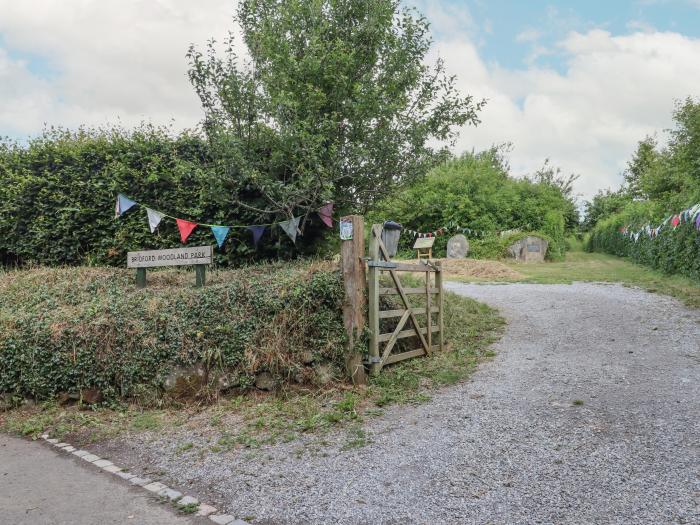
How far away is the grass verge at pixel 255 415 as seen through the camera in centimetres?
513

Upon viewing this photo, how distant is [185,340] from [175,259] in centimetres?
179

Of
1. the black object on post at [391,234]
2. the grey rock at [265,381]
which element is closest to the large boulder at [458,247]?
the black object on post at [391,234]

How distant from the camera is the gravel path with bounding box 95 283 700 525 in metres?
3.52

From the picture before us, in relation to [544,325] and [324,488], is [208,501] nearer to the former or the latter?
[324,488]

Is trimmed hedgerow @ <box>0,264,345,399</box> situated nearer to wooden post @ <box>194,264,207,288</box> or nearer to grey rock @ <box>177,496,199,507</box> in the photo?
wooden post @ <box>194,264,207,288</box>

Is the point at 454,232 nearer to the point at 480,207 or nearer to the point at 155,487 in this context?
the point at 480,207

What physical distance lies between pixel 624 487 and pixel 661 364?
363 cm

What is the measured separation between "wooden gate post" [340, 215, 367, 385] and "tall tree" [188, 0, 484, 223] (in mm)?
1511

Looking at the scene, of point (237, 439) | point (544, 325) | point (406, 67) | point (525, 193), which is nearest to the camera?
point (237, 439)

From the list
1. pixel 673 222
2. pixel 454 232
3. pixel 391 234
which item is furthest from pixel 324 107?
pixel 454 232

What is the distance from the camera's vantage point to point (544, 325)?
9133 millimetres

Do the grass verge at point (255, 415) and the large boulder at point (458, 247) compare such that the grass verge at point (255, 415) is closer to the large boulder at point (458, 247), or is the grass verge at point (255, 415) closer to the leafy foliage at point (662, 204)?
the leafy foliage at point (662, 204)

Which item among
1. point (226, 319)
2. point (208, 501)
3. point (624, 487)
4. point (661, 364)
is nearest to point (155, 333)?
point (226, 319)

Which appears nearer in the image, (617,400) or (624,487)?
(624,487)
